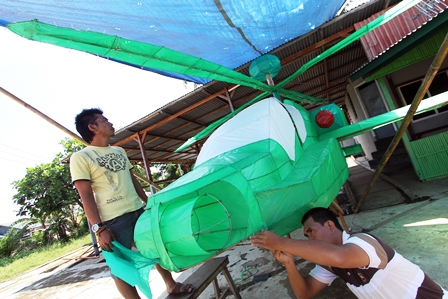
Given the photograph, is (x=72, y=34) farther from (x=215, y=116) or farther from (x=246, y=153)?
(x=215, y=116)

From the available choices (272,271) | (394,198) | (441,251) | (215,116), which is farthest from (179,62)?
(215,116)

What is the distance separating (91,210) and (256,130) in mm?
1572

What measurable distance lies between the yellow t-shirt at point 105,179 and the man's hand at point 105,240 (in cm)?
24

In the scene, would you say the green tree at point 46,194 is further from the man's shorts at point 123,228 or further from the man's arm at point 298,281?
the man's arm at point 298,281

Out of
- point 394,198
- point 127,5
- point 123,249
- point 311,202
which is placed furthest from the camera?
point 394,198

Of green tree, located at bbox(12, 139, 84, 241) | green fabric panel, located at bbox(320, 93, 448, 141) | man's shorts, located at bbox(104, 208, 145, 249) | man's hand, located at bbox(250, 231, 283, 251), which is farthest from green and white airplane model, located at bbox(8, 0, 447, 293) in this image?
green tree, located at bbox(12, 139, 84, 241)

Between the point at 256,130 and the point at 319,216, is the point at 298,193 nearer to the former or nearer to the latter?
the point at 319,216

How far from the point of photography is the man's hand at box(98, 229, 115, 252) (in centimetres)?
167

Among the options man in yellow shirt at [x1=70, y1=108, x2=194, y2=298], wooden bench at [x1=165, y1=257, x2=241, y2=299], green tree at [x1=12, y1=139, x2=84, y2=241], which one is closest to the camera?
man in yellow shirt at [x1=70, y1=108, x2=194, y2=298]

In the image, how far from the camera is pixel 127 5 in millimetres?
2225

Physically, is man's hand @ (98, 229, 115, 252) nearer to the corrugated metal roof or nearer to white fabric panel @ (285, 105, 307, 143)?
white fabric panel @ (285, 105, 307, 143)

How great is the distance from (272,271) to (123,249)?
87.3 inches

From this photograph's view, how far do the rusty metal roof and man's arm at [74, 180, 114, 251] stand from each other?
4278mm

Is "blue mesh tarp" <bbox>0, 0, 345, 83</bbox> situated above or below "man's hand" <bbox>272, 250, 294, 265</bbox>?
above
